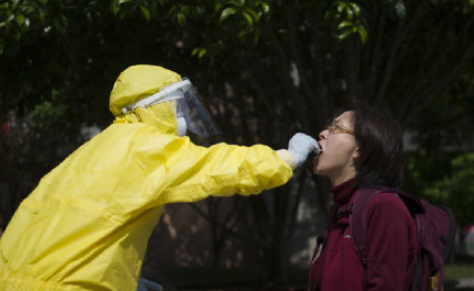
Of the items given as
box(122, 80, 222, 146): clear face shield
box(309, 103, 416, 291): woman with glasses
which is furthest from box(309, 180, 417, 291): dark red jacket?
box(122, 80, 222, 146): clear face shield

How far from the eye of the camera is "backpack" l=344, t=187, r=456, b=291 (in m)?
2.90

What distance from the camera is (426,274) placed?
296 centimetres

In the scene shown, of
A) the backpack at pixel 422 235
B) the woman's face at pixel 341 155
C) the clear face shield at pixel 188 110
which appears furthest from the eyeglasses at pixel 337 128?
the clear face shield at pixel 188 110

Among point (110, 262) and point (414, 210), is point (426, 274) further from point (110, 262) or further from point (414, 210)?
point (110, 262)

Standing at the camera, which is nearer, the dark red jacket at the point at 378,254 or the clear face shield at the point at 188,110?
the dark red jacket at the point at 378,254

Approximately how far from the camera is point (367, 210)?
291 centimetres

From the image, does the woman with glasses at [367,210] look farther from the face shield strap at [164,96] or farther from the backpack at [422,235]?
the face shield strap at [164,96]

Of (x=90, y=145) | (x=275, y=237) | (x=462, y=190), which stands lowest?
Answer: (x=462, y=190)

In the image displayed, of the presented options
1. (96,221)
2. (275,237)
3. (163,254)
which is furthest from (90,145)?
(163,254)

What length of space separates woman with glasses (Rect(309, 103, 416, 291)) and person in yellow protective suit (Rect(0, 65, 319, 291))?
9.9 inches

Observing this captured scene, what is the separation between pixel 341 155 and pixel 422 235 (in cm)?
46

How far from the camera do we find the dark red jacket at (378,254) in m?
2.83

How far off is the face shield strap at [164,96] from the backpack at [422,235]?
→ 83 centimetres

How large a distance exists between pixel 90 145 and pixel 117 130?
0.13 metres
